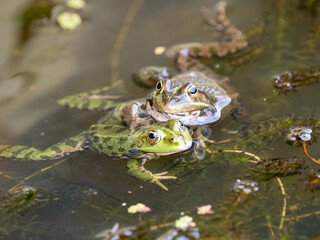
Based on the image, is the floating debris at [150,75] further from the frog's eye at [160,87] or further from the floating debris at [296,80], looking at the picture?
the floating debris at [296,80]

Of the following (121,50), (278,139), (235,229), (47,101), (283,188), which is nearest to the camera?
(235,229)

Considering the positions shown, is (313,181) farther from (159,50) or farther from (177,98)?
(159,50)

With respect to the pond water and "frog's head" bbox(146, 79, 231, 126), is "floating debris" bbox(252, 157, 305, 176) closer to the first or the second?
the pond water

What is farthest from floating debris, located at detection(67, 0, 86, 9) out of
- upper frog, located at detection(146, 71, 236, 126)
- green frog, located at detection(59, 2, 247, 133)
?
upper frog, located at detection(146, 71, 236, 126)

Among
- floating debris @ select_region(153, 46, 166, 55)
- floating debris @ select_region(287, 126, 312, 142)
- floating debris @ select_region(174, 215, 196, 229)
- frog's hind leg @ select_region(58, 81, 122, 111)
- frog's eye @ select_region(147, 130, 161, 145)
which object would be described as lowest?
floating debris @ select_region(174, 215, 196, 229)

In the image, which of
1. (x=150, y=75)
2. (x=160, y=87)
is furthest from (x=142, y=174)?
(x=150, y=75)

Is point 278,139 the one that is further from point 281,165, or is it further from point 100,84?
point 100,84

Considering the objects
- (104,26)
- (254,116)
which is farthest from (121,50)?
(254,116)
